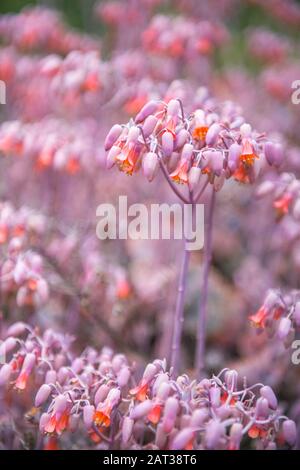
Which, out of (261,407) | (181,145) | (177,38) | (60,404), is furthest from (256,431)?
(177,38)

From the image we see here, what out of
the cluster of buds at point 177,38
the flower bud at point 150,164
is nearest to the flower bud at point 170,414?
the flower bud at point 150,164

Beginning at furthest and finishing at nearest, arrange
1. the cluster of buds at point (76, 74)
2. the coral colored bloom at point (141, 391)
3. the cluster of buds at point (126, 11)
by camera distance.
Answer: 1. the cluster of buds at point (126, 11)
2. the cluster of buds at point (76, 74)
3. the coral colored bloom at point (141, 391)

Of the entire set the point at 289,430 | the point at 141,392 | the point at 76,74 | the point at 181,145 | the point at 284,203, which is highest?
the point at 76,74

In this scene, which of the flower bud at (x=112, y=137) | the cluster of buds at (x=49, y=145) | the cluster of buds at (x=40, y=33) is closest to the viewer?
the flower bud at (x=112, y=137)

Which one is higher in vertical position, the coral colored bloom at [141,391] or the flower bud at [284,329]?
the flower bud at [284,329]

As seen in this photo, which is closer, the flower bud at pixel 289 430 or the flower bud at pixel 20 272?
the flower bud at pixel 289 430

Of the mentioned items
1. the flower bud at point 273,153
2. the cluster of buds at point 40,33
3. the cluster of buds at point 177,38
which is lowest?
the flower bud at point 273,153

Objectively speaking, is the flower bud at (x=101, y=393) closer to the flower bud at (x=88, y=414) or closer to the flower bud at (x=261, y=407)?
the flower bud at (x=88, y=414)

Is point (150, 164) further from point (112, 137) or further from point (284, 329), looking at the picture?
point (284, 329)
